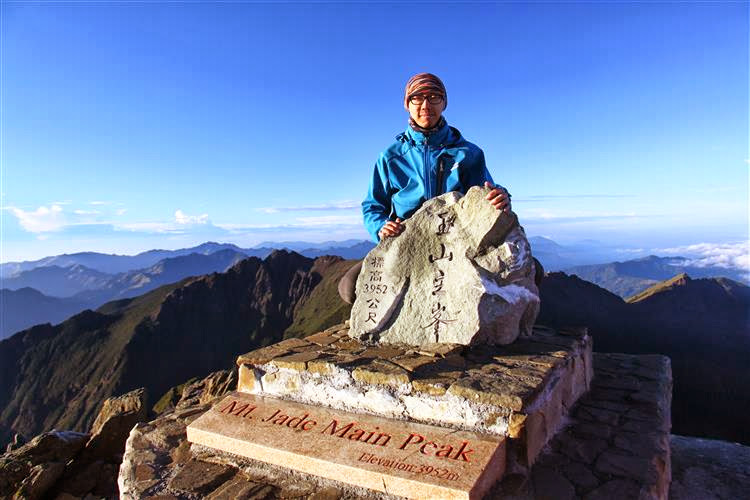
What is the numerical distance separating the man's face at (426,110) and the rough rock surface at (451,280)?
3.82 feet

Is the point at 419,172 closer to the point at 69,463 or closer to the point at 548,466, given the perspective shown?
the point at 548,466

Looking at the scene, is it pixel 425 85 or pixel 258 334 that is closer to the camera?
pixel 425 85

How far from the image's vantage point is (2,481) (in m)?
6.00

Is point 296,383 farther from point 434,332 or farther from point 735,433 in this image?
point 735,433

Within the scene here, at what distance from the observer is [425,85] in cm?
604

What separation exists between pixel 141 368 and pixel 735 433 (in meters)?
79.0

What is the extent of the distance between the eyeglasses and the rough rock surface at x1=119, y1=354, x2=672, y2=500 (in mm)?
4370

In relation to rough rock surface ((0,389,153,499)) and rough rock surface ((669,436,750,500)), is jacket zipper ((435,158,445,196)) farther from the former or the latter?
rough rock surface ((0,389,153,499))

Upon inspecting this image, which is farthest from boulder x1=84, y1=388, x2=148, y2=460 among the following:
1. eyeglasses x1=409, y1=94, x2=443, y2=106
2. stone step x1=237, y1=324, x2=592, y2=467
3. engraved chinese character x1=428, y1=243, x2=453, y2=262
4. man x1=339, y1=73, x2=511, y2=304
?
eyeglasses x1=409, y1=94, x2=443, y2=106

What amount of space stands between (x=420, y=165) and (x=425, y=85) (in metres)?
1.08

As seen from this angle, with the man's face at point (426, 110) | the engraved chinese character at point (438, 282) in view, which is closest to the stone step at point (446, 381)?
the engraved chinese character at point (438, 282)

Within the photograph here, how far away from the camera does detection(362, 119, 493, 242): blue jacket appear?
20.9 feet

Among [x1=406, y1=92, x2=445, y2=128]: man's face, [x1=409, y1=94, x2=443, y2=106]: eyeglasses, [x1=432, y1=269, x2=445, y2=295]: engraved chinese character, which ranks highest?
[x1=409, y1=94, x2=443, y2=106]: eyeglasses

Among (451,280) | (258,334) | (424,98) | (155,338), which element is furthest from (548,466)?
(258,334)
